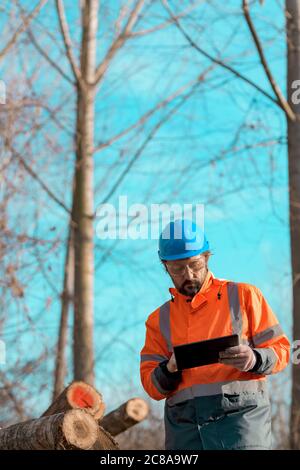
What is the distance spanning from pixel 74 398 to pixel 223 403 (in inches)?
136

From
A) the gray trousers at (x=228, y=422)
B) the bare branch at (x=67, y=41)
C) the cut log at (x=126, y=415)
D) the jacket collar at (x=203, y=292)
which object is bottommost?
the cut log at (x=126, y=415)

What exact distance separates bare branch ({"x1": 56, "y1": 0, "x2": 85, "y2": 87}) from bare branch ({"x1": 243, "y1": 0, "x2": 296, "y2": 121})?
2.94 m

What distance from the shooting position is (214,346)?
3.92 meters

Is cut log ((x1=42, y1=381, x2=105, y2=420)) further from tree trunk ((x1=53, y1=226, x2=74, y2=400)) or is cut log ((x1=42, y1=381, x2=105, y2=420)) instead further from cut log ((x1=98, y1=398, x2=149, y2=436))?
tree trunk ((x1=53, y1=226, x2=74, y2=400))

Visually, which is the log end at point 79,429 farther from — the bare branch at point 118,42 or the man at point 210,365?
the bare branch at point 118,42

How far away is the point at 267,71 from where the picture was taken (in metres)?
10.0

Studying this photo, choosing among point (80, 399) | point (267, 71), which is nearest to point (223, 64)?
point (267, 71)

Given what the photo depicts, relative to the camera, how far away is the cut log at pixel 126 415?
8211 mm

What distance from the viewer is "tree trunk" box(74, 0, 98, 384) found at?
1085cm

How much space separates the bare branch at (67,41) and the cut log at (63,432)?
23.5 feet

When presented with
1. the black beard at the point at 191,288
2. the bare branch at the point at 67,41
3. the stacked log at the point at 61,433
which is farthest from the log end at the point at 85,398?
the bare branch at the point at 67,41
